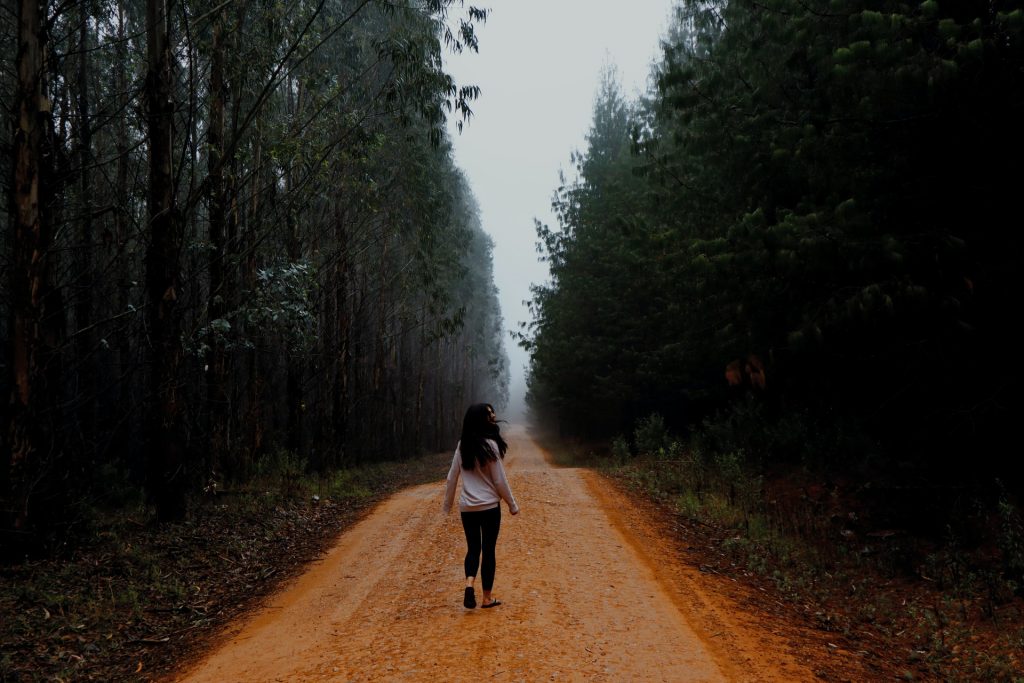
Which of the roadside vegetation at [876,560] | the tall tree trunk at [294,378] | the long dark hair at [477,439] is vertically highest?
the tall tree trunk at [294,378]

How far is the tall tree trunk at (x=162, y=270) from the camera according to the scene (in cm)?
855

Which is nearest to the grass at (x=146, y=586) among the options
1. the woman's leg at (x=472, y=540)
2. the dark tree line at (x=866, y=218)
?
the woman's leg at (x=472, y=540)

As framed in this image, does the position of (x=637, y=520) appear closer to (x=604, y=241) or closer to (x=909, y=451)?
(x=909, y=451)

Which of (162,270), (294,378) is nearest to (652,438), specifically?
(294,378)

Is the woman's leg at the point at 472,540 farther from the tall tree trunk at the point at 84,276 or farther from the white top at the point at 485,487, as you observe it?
the tall tree trunk at the point at 84,276

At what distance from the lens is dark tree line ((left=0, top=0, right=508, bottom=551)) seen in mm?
6766

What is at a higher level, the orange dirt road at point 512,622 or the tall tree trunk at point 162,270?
the tall tree trunk at point 162,270

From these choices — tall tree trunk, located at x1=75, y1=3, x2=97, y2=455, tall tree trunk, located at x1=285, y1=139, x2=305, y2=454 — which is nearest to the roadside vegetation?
tall tree trunk, located at x1=285, y1=139, x2=305, y2=454

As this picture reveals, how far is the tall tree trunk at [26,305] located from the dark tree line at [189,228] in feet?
0.07

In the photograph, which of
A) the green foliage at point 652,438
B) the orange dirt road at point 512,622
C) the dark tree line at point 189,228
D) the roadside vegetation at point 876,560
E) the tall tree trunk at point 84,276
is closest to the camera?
the orange dirt road at point 512,622

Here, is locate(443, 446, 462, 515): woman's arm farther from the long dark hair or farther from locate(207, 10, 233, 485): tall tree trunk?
locate(207, 10, 233, 485): tall tree trunk

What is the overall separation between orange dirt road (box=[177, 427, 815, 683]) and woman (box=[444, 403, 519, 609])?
1.23 feet

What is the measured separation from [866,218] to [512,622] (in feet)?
17.6

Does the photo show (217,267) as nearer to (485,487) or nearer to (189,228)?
(189,228)
